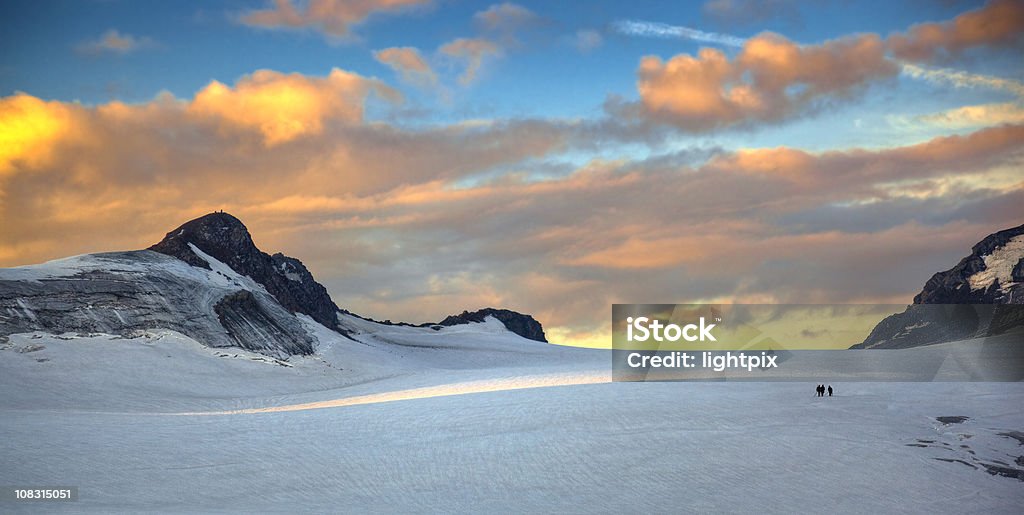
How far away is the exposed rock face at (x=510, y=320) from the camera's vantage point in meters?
116

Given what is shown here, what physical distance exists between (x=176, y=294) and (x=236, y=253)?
20.7 m

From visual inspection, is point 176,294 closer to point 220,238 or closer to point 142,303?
point 142,303

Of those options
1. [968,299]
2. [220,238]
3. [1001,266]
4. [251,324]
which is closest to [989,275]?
[1001,266]

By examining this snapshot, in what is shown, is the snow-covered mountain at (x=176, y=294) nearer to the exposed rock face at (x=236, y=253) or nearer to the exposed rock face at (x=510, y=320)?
the exposed rock face at (x=236, y=253)

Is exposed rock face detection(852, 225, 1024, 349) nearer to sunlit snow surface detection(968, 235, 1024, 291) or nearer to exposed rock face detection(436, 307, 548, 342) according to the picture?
sunlit snow surface detection(968, 235, 1024, 291)

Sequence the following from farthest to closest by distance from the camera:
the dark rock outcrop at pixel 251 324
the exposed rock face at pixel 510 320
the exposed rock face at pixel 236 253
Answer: the exposed rock face at pixel 510 320 < the exposed rock face at pixel 236 253 < the dark rock outcrop at pixel 251 324

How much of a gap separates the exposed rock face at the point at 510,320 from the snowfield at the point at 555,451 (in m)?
75.0

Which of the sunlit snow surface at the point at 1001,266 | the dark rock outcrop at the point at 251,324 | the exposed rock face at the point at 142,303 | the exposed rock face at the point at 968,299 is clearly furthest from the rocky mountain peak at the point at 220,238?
the sunlit snow surface at the point at 1001,266

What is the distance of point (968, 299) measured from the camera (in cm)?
7712

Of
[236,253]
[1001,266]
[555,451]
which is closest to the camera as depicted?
[555,451]

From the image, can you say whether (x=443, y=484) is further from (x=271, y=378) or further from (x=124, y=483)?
(x=271, y=378)

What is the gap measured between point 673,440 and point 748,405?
5758 millimetres

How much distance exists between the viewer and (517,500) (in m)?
23.2

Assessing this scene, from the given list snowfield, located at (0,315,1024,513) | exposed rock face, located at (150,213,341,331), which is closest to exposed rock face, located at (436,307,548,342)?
exposed rock face, located at (150,213,341,331)
